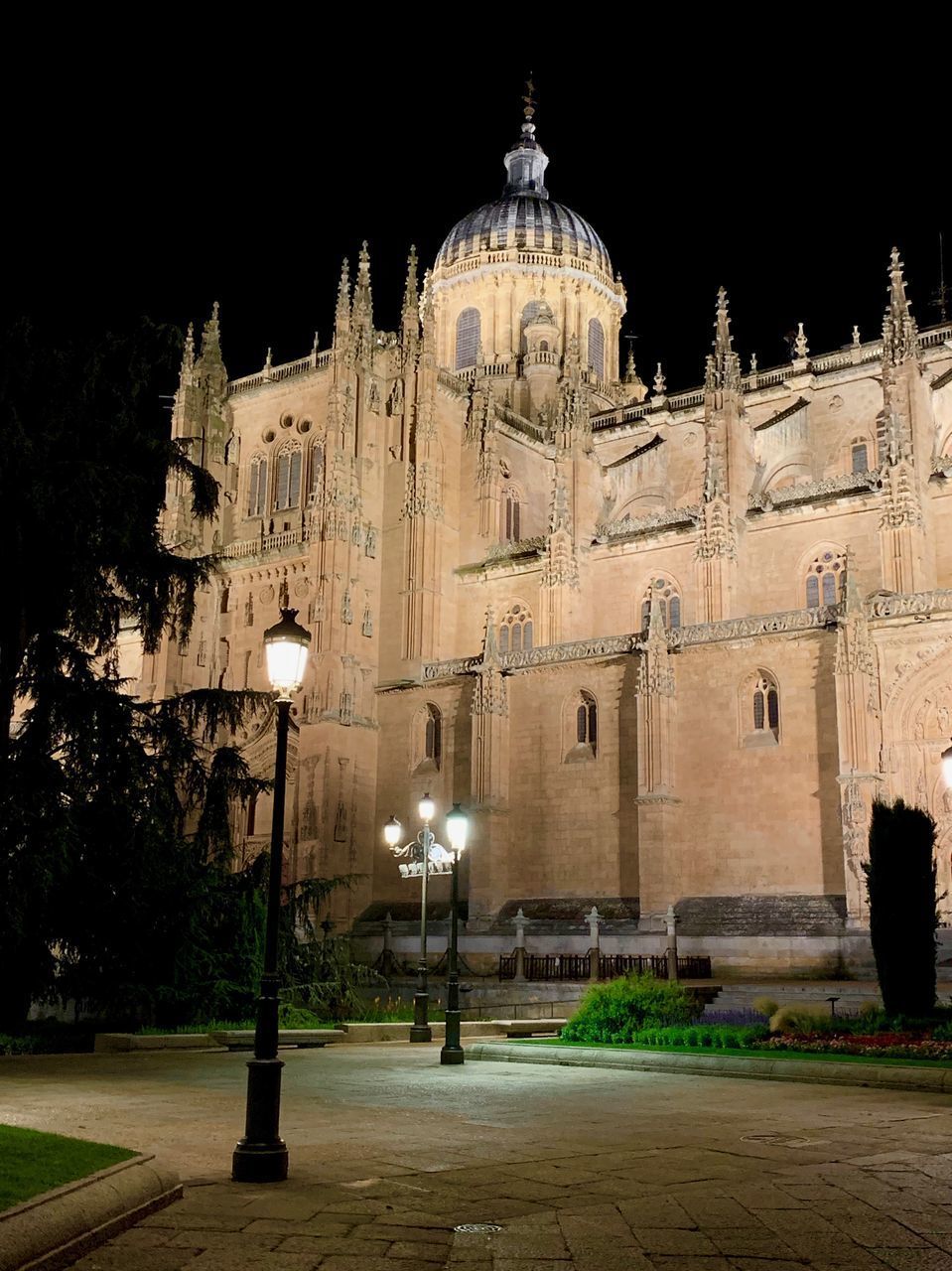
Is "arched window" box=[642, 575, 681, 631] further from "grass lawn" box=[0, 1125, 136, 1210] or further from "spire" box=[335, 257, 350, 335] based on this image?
"grass lawn" box=[0, 1125, 136, 1210]

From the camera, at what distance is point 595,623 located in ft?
136

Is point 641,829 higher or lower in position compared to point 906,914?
higher

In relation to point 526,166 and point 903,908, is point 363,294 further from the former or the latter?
point 903,908

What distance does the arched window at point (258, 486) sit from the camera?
1873 inches

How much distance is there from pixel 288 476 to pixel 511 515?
337 inches

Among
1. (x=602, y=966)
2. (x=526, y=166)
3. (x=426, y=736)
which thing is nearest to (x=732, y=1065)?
(x=602, y=966)

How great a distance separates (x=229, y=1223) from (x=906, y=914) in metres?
13.6

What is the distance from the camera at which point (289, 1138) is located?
962 centimetres

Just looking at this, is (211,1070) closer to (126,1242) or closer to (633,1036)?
(633,1036)

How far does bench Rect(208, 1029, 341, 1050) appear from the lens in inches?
699

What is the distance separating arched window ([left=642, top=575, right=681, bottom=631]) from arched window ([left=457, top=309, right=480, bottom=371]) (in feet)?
65.5

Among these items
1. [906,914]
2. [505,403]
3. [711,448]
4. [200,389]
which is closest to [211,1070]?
[906,914]

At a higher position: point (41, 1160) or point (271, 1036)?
point (271, 1036)

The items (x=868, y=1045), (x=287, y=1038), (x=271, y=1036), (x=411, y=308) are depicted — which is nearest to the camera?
(x=271, y=1036)
